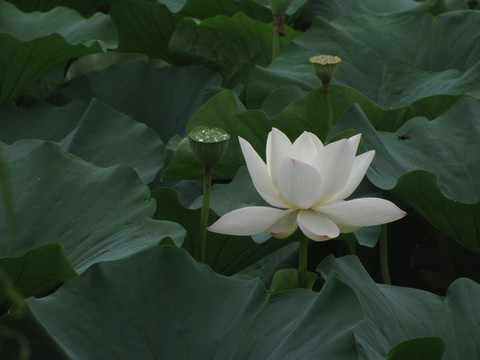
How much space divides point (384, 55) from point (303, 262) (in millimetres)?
962

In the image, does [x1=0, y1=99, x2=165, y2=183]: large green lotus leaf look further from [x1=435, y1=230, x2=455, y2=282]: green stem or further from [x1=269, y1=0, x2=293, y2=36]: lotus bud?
[x1=435, y1=230, x2=455, y2=282]: green stem

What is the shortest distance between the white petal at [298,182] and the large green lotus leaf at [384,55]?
0.86 m

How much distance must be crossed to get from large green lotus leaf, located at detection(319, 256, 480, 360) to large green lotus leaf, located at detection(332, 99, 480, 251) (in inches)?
7.2

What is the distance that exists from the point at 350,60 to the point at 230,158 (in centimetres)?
53

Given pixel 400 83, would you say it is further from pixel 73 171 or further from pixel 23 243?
pixel 23 243

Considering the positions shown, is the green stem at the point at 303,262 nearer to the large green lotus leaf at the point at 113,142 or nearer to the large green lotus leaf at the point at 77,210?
the large green lotus leaf at the point at 77,210

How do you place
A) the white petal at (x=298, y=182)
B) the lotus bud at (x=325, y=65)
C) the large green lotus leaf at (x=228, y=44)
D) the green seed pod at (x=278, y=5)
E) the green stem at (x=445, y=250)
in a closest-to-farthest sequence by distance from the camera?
the white petal at (x=298, y=182) → the lotus bud at (x=325, y=65) → the green stem at (x=445, y=250) → the green seed pod at (x=278, y=5) → the large green lotus leaf at (x=228, y=44)

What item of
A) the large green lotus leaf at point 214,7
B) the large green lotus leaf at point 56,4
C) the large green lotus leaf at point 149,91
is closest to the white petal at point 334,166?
the large green lotus leaf at point 149,91

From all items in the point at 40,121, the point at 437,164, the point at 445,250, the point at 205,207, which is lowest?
the point at 445,250

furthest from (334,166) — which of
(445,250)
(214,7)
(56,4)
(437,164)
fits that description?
(56,4)

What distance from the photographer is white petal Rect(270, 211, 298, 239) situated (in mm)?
1068

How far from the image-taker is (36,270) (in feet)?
3.94

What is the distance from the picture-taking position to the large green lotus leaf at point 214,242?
1401mm

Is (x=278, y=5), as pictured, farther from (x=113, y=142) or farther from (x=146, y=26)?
(x=146, y=26)
